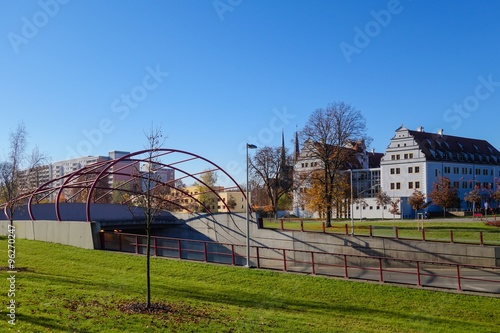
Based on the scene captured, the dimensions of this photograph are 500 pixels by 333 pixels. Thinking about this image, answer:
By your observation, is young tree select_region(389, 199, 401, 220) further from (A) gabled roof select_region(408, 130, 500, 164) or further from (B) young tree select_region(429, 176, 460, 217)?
(A) gabled roof select_region(408, 130, 500, 164)

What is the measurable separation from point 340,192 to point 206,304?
35181 millimetres

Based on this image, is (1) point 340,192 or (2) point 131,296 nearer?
(2) point 131,296

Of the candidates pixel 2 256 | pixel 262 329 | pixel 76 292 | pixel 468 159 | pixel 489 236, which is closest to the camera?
pixel 262 329

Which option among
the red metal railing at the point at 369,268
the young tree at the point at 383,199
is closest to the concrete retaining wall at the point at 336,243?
the red metal railing at the point at 369,268

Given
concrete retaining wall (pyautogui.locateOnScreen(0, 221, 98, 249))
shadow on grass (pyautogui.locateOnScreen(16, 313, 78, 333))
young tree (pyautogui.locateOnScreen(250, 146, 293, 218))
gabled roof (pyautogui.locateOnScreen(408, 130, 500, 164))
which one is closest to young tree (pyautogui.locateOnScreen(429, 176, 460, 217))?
gabled roof (pyautogui.locateOnScreen(408, 130, 500, 164))

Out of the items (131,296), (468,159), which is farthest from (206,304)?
(468,159)

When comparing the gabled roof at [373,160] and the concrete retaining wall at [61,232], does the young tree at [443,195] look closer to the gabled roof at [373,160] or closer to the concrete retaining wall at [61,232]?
the gabled roof at [373,160]

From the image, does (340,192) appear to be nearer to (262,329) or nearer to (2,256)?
(2,256)

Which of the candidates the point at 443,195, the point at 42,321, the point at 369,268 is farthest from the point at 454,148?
the point at 42,321

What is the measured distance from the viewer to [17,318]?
10.2 m

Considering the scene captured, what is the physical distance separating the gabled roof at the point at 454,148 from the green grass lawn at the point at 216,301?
56.9m

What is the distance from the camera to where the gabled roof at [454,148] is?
239 ft

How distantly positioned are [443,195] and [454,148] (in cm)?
1892

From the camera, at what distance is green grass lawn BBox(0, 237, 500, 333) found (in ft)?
36.6
